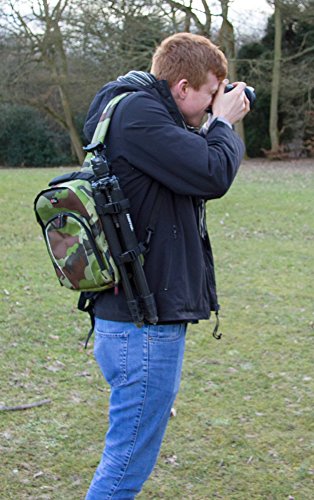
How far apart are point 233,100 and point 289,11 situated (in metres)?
24.0

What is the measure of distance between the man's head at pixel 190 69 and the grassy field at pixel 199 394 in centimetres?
211

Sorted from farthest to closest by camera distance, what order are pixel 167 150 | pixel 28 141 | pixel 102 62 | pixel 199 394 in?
1. pixel 28 141
2. pixel 102 62
3. pixel 199 394
4. pixel 167 150

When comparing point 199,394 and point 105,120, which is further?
point 199,394

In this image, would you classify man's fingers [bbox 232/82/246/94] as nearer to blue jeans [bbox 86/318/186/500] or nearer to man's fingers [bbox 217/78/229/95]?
man's fingers [bbox 217/78/229/95]

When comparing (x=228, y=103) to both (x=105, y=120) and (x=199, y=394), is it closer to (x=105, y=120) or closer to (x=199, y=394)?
(x=105, y=120)

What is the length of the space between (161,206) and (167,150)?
0.66 ft

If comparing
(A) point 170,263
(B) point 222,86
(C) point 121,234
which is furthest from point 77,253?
(B) point 222,86

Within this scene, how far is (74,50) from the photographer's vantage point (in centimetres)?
2519

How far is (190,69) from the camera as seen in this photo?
2318 millimetres

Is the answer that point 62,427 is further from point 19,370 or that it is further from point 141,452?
point 141,452

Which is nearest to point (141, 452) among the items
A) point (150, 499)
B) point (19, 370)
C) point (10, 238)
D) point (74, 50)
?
point (150, 499)

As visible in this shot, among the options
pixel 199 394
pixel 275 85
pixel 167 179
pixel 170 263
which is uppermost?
pixel 167 179

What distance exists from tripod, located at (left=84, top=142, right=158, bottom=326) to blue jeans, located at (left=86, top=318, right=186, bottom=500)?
102mm

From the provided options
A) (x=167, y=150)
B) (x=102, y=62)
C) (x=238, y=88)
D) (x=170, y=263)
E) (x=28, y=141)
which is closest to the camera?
(x=167, y=150)
